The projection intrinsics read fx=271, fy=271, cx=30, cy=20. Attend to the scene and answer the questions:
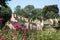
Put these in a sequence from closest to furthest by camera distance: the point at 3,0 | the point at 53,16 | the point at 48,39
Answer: the point at 48,39, the point at 3,0, the point at 53,16

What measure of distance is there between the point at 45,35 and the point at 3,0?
83.0 ft

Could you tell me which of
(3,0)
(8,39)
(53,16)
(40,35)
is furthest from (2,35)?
(53,16)

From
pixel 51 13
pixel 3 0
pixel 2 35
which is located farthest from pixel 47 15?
pixel 2 35

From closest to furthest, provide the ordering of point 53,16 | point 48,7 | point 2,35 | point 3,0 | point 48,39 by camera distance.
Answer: point 48,39, point 2,35, point 3,0, point 53,16, point 48,7

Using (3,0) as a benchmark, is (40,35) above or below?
below

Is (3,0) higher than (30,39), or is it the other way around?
(3,0)

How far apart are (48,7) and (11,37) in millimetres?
103787

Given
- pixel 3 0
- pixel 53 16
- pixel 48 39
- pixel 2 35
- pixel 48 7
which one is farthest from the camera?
pixel 48 7

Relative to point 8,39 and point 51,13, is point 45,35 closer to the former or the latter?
point 8,39

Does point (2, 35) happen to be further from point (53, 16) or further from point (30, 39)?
point (53, 16)

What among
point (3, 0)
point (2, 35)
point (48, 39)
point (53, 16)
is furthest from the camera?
point (53, 16)

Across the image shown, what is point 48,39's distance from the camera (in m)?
10.5

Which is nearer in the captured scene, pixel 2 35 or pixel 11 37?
pixel 11 37

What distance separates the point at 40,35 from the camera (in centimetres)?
1072
